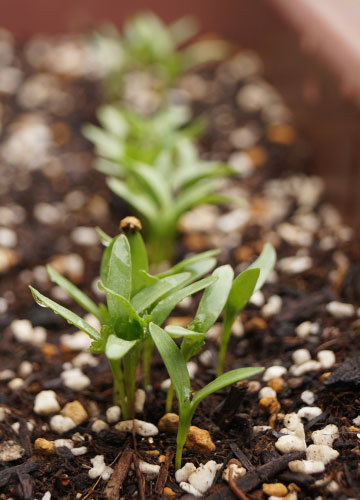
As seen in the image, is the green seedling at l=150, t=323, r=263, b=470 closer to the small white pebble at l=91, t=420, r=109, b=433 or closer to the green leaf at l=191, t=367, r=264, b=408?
the green leaf at l=191, t=367, r=264, b=408

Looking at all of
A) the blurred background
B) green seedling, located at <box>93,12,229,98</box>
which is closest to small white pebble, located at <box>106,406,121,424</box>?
the blurred background

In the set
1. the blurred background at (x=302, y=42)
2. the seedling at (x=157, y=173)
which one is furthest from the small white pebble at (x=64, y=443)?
the blurred background at (x=302, y=42)

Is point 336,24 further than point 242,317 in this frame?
Yes

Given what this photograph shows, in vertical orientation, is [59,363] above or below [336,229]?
above

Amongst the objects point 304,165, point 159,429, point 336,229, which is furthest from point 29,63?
point 159,429

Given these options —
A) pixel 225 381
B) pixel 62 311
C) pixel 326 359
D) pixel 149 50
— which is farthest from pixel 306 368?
pixel 149 50

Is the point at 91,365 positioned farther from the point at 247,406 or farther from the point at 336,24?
the point at 336,24

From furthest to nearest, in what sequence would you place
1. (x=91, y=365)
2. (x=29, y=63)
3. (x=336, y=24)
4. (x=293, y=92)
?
(x=29, y=63), (x=293, y=92), (x=336, y=24), (x=91, y=365)
